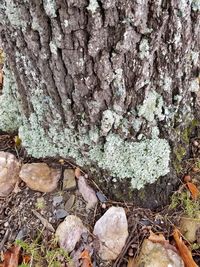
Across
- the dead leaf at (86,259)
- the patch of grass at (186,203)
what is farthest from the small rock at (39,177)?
the patch of grass at (186,203)

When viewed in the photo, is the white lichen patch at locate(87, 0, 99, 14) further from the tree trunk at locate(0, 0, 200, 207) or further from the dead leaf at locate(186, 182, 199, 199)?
the dead leaf at locate(186, 182, 199, 199)

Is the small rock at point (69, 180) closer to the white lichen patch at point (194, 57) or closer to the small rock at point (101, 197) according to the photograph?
the small rock at point (101, 197)

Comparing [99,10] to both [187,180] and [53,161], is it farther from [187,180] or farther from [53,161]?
[187,180]

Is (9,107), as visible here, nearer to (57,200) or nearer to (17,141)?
(17,141)

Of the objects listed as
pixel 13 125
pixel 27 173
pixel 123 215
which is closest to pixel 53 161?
pixel 27 173

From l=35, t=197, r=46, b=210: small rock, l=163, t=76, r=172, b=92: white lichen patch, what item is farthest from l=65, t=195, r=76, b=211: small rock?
l=163, t=76, r=172, b=92: white lichen patch
